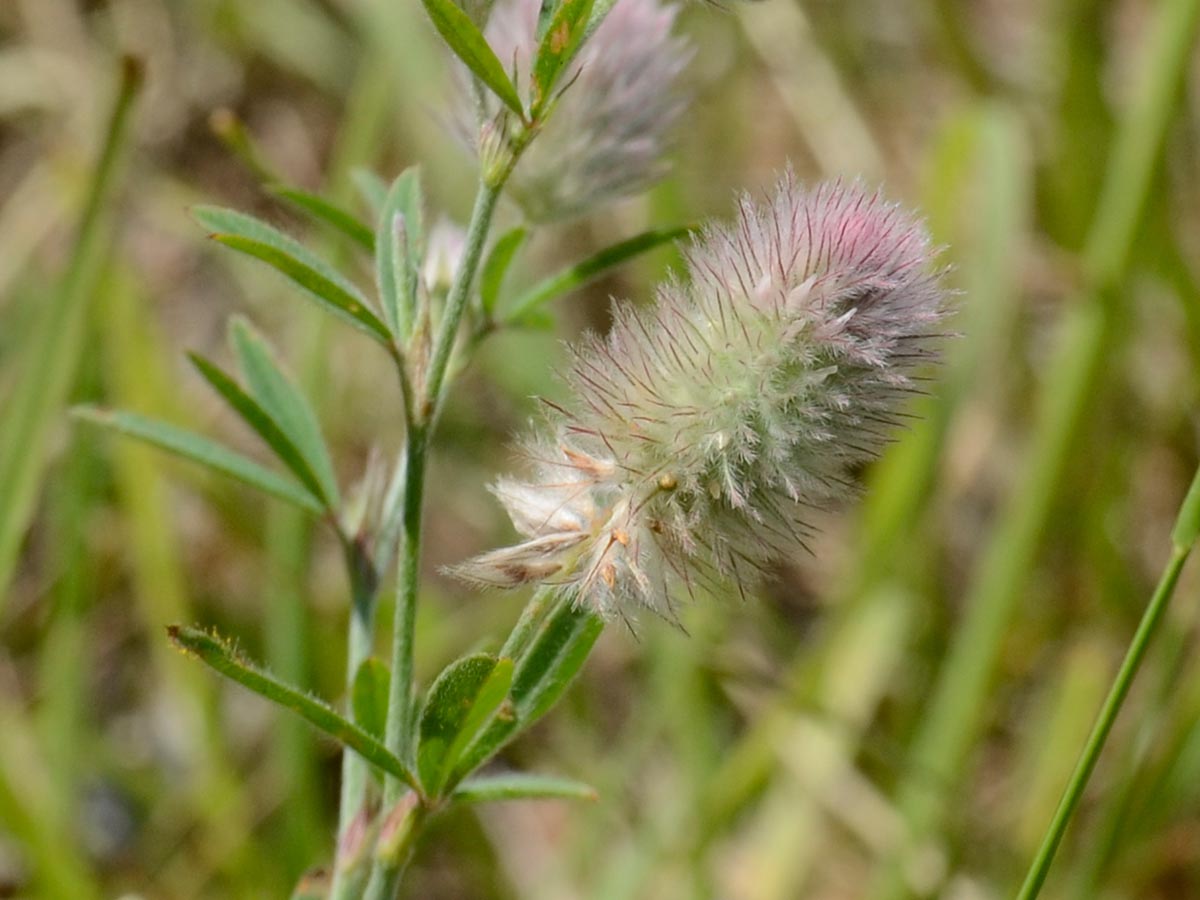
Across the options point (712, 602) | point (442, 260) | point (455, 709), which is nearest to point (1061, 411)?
point (712, 602)

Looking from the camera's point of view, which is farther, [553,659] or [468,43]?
[553,659]

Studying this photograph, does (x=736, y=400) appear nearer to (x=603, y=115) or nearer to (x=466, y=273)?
(x=466, y=273)

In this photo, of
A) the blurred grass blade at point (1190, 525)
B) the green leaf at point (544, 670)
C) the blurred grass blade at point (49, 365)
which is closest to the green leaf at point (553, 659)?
the green leaf at point (544, 670)

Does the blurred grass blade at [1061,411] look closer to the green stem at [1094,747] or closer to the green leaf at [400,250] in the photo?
the green stem at [1094,747]

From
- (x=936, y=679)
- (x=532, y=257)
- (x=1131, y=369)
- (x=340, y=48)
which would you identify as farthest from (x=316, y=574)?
(x=1131, y=369)

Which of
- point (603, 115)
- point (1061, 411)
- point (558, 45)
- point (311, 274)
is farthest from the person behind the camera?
point (1061, 411)

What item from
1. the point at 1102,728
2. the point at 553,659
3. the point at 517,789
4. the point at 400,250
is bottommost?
the point at 517,789
